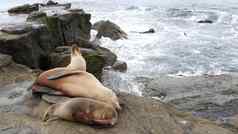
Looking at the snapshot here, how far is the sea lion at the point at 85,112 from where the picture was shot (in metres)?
4.45

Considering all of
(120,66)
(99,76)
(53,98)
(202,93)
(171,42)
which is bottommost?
(171,42)

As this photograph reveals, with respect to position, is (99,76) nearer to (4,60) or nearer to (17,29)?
(17,29)

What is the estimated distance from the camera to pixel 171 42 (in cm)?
1719

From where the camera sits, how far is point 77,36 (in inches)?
567

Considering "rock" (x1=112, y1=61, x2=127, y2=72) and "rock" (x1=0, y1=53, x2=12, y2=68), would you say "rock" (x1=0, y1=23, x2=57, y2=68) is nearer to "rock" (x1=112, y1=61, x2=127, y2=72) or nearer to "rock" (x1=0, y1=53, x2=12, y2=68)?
"rock" (x1=0, y1=53, x2=12, y2=68)

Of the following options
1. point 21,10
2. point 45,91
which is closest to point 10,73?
point 45,91

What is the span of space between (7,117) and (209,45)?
1293cm

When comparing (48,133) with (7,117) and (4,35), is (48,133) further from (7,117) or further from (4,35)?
(4,35)

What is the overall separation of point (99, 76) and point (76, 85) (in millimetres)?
5492

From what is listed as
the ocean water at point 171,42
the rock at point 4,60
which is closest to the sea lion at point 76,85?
the rock at point 4,60

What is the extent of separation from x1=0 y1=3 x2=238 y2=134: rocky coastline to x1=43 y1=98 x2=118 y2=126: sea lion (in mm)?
82

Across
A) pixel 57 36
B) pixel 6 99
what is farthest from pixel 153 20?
pixel 6 99

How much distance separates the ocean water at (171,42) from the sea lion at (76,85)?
4.83 meters

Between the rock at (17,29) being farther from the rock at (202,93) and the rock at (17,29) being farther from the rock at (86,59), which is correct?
the rock at (202,93)
